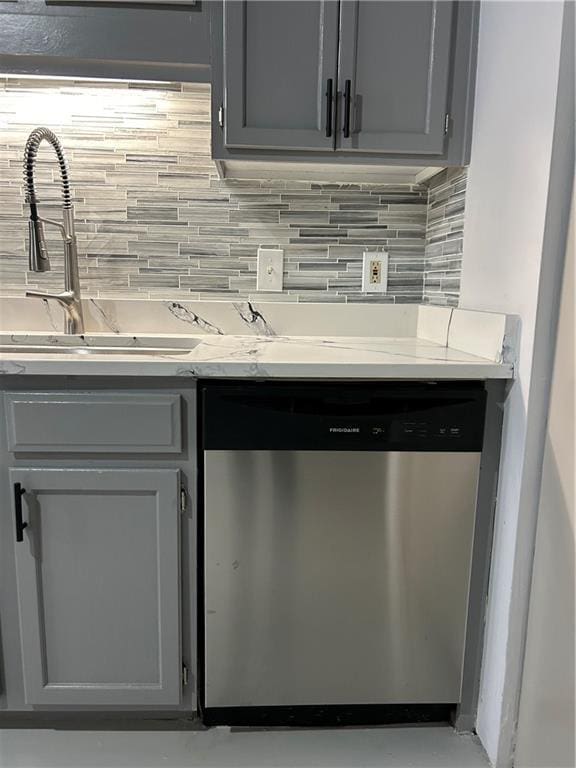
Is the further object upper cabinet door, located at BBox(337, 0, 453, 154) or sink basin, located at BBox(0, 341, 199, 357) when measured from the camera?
sink basin, located at BBox(0, 341, 199, 357)

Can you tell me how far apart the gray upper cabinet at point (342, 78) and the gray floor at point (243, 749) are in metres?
1.47

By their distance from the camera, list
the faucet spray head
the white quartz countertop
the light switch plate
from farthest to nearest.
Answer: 1. the light switch plate
2. the faucet spray head
3. the white quartz countertop

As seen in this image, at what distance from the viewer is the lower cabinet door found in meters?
1.13

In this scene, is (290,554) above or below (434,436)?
below

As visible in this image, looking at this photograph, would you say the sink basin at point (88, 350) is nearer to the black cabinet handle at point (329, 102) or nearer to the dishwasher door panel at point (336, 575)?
the dishwasher door panel at point (336, 575)

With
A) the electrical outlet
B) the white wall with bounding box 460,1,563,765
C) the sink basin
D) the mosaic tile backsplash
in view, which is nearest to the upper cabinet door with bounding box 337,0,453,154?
the white wall with bounding box 460,1,563,765

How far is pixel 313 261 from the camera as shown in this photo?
1.67 meters

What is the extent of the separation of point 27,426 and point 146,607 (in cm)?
49

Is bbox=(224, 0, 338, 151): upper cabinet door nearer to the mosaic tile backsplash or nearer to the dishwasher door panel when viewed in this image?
the mosaic tile backsplash

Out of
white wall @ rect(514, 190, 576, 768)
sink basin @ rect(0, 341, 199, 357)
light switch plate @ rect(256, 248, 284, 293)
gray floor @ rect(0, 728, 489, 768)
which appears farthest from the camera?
light switch plate @ rect(256, 248, 284, 293)

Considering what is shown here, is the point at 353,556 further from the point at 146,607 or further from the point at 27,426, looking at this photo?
the point at 27,426

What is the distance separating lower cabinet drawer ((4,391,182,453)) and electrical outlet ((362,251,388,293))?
2.77 ft

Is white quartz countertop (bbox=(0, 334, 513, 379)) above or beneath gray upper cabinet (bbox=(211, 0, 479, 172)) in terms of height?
beneath

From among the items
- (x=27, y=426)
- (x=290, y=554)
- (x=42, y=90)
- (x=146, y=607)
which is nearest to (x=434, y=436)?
(x=290, y=554)
